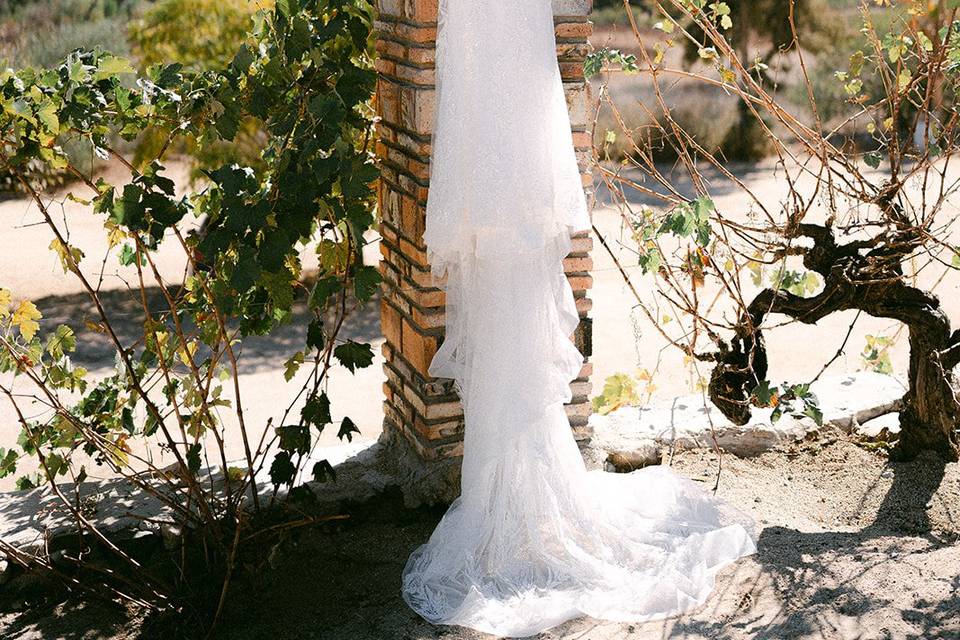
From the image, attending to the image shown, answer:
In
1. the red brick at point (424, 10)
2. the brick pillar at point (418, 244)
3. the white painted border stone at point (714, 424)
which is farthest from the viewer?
the white painted border stone at point (714, 424)

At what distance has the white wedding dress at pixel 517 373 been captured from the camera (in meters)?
2.94

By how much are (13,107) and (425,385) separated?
142cm

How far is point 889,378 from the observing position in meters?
4.43

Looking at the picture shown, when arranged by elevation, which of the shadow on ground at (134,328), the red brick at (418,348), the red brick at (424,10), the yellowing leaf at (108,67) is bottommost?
the shadow on ground at (134,328)

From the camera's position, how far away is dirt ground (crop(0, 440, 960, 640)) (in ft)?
8.98

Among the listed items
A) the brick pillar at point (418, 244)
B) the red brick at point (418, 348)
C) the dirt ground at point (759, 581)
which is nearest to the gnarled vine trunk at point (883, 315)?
the dirt ground at point (759, 581)

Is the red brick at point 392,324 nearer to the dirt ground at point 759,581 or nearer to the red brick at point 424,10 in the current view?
the dirt ground at point 759,581

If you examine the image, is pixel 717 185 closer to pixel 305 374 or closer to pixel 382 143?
pixel 305 374

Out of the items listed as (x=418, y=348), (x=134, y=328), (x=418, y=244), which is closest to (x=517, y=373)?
(x=418, y=348)

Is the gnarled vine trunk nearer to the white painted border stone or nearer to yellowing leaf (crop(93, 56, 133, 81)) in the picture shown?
the white painted border stone

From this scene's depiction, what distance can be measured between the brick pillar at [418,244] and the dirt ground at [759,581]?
25 centimetres

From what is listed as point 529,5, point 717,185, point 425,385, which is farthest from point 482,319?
point 717,185

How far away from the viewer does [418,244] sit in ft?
10.8

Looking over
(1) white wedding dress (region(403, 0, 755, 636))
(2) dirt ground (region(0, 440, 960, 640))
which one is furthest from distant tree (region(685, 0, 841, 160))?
(1) white wedding dress (region(403, 0, 755, 636))
